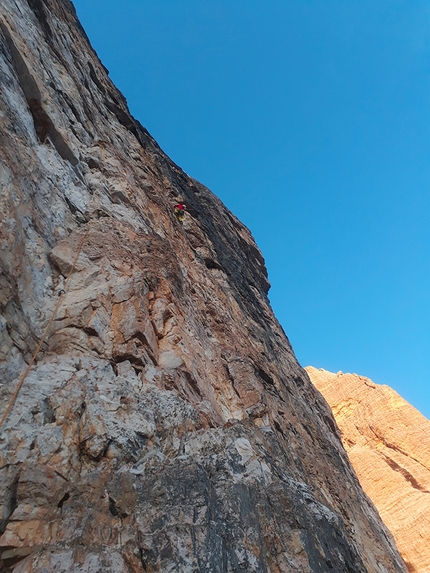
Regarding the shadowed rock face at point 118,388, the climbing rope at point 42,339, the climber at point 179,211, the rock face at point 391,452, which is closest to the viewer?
the shadowed rock face at point 118,388

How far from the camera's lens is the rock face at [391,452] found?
32.5 metres

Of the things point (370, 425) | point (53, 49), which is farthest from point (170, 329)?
point (370, 425)

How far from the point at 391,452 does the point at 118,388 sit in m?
40.9

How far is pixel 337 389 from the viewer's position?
2010 inches

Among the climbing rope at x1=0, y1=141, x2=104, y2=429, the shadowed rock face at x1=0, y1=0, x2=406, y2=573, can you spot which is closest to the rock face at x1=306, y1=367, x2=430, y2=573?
the shadowed rock face at x1=0, y1=0, x2=406, y2=573

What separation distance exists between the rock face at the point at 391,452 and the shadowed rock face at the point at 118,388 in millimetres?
19281

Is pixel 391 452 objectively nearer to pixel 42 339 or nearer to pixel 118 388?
pixel 118 388

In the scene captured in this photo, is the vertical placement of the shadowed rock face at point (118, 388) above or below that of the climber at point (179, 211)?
below

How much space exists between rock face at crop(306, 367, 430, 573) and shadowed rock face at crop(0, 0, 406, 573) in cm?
1928

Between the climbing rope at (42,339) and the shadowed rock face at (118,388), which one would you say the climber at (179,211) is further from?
the climbing rope at (42,339)

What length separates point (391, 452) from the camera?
134ft

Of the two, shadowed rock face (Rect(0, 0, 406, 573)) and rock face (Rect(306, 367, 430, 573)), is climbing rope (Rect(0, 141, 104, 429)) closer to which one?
shadowed rock face (Rect(0, 0, 406, 573))

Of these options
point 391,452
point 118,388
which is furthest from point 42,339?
point 391,452

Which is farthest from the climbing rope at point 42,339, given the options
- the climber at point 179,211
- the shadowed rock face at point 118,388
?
the climber at point 179,211
